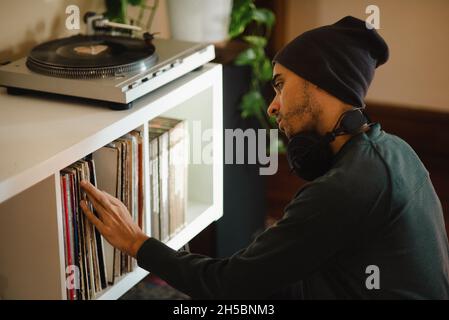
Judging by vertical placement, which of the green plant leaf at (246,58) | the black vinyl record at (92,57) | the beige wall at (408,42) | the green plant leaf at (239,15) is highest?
the black vinyl record at (92,57)

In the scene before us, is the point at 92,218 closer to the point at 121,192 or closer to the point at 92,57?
the point at 121,192

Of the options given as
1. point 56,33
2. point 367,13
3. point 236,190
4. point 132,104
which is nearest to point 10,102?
point 132,104

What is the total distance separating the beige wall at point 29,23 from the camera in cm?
189

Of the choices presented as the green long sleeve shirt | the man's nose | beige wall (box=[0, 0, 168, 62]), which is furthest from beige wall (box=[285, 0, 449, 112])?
the green long sleeve shirt

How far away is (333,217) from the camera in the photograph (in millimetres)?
1323

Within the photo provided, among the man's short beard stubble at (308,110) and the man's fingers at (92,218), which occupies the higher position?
the man's short beard stubble at (308,110)

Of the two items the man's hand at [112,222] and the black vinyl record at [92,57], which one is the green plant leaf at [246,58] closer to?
the black vinyl record at [92,57]

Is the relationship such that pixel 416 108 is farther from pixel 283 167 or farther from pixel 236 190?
pixel 236 190

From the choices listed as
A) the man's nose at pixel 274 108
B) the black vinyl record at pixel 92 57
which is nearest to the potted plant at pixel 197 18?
the black vinyl record at pixel 92 57

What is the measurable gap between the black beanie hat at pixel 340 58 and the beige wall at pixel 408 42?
188 centimetres

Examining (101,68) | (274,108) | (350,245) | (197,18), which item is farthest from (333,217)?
(197,18)

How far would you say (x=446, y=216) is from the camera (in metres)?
3.15

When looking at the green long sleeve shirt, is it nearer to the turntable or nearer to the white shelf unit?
the white shelf unit

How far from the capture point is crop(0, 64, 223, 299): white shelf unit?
1.38 meters
